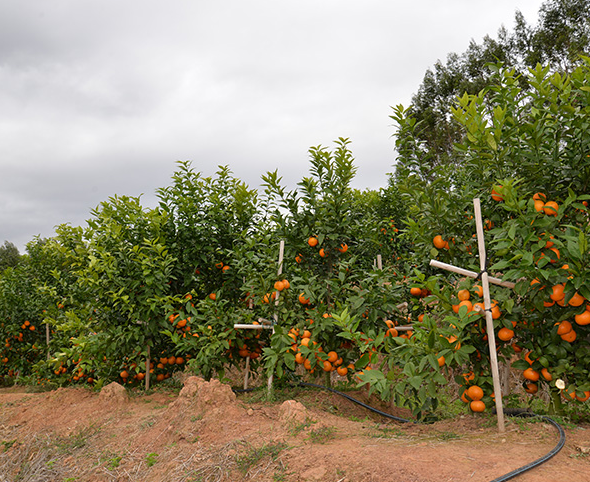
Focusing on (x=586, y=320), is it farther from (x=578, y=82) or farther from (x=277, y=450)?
(x=277, y=450)

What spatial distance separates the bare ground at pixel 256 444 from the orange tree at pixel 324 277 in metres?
0.53

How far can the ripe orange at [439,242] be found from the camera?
3.44 meters

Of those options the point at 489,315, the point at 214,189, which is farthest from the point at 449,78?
the point at 489,315

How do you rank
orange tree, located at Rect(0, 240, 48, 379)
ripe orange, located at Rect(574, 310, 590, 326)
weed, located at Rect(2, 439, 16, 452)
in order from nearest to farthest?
ripe orange, located at Rect(574, 310, 590, 326)
weed, located at Rect(2, 439, 16, 452)
orange tree, located at Rect(0, 240, 48, 379)

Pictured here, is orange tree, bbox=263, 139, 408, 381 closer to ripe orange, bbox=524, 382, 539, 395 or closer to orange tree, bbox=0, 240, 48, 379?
ripe orange, bbox=524, 382, 539, 395

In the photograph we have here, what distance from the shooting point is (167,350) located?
5.46 metres

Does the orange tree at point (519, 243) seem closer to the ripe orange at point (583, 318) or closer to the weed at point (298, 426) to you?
the ripe orange at point (583, 318)

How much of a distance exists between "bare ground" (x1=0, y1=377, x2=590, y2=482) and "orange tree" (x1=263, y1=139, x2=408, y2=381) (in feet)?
1.73

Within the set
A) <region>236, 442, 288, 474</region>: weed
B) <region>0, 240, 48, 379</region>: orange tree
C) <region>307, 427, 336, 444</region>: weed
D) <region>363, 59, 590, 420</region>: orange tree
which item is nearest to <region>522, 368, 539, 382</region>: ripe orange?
<region>363, 59, 590, 420</region>: orange tree

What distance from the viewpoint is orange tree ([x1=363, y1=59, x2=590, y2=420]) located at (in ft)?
9.14

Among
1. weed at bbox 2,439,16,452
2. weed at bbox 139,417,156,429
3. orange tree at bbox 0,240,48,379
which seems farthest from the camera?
orange tree at bbox 0,240,48,379

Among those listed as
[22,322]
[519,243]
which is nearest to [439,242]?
[519,243]

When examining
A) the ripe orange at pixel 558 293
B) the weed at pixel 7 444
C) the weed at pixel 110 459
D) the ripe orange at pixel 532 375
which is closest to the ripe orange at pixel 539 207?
the ripe orange at pixel 558 293

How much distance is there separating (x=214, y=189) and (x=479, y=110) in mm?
3331
